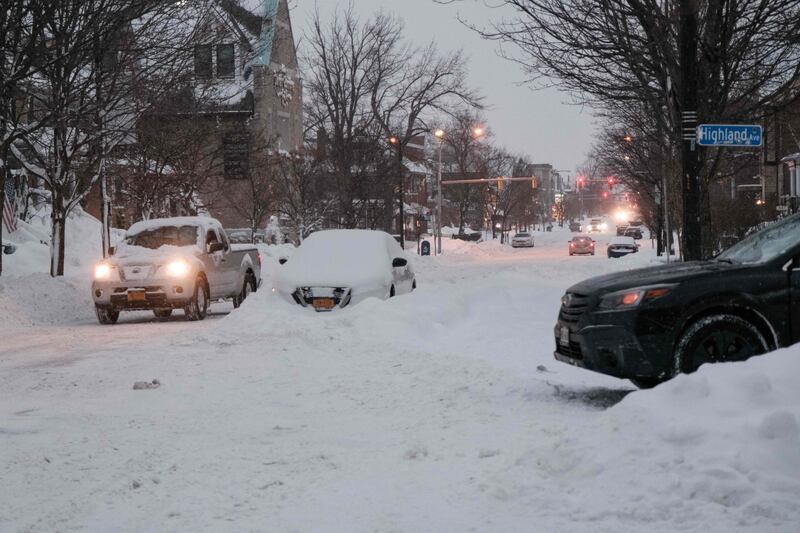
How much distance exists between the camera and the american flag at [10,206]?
3175 centimetres

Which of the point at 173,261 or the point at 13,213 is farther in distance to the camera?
the point at 13,213

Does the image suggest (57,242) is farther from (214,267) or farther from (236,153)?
(236,153)

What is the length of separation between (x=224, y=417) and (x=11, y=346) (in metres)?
7.16

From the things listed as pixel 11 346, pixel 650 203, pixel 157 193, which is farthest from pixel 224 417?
pixel 650 203

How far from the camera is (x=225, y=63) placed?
24.4 m

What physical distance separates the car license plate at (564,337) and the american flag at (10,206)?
27778 mm

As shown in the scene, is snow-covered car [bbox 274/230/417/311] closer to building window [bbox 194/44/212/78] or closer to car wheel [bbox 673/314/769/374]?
building window [bbox 194/44/212/78]

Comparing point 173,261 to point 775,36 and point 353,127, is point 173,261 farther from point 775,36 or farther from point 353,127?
point 353,127

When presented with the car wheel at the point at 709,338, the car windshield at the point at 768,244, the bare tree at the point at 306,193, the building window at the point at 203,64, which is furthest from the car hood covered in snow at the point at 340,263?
the bare tree at the point at 306,193

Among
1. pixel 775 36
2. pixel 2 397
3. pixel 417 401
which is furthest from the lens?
pixel 775 36

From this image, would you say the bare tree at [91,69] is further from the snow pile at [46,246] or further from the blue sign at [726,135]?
the blue sign at [726,135]

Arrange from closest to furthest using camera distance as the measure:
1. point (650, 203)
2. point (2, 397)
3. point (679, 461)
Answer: point (679, 461) < point (2, 397) < point (650, 203)

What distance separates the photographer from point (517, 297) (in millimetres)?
18516

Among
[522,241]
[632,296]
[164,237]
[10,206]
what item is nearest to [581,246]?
[522,241]
